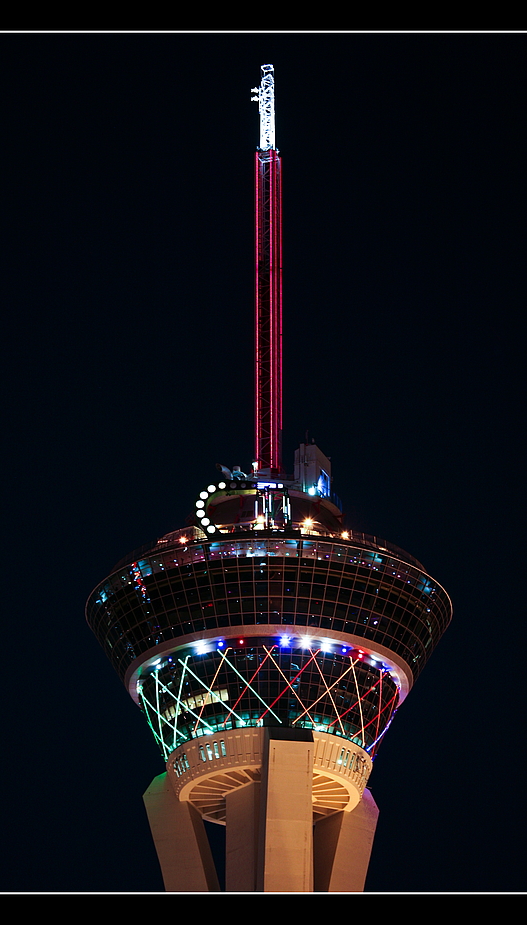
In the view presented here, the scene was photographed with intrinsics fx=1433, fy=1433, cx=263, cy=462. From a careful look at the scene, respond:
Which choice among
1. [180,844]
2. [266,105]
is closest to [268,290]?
[266,105]

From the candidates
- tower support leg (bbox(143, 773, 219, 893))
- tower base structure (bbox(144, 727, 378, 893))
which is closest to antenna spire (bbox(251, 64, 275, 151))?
tower base structure (bbox(144, 727, 378, 893))

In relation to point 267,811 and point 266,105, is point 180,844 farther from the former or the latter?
point 266,105

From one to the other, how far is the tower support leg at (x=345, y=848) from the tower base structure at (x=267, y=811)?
0.25ft

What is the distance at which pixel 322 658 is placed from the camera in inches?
4232

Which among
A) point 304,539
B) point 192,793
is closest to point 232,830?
point 192,793

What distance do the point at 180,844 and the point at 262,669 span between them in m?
15.4

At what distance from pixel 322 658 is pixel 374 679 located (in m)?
5.37

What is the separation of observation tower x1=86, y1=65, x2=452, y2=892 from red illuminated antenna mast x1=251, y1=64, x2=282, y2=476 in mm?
5145

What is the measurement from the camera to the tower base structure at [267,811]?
10031 centimetres

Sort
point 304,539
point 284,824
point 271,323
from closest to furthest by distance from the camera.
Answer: point 284,824 → point 304,539 → point 271,323

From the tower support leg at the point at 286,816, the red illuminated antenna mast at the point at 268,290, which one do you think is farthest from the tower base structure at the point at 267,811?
the red illuminated antenna mast at the point at 268,290

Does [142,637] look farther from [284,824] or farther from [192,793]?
[284,824]

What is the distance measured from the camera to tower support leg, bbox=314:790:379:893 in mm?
108000

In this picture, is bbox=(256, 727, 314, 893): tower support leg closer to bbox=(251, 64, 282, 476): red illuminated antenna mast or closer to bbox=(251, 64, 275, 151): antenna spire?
bbox=(251, 64, 282, 476): red illuminated antenna mast
